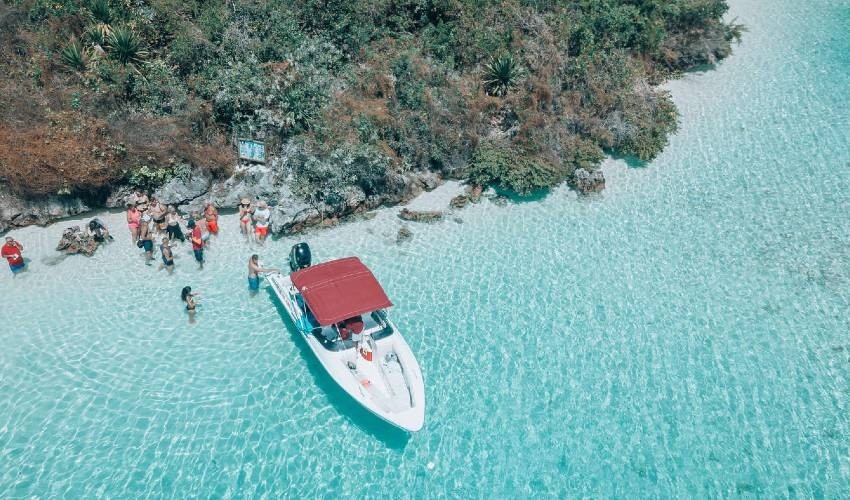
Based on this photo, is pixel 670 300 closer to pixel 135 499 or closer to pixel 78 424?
pixel 135 499

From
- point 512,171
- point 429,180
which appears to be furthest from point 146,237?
point 512,171

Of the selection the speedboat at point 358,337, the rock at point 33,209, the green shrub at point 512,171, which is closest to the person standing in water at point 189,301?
the speedboat at point 358,337

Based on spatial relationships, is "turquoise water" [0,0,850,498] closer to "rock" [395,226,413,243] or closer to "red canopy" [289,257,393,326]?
"rock" [395,226,413,243]

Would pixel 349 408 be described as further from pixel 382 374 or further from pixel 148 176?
pixel 148 176

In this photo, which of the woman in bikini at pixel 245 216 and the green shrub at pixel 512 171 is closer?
the woman in bikini at pixel 245 216

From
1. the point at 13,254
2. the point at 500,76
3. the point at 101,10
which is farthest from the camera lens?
the point at 500,76

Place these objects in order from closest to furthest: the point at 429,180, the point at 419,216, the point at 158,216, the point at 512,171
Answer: the point at 158,216 < the point at 419,216 < the point at 512,171 < the point at 429,180

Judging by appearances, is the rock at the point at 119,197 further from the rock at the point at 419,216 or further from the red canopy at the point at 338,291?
the rock at the point at 419,216
